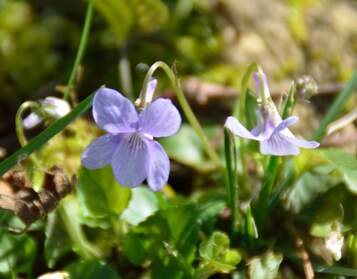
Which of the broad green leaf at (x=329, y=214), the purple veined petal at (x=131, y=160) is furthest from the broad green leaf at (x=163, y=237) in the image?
the broad green leaf at (x=329, y=214)

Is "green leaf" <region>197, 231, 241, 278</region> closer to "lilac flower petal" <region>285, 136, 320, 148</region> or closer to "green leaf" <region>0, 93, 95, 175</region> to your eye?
"lilac flower petal" <region>285, 136, 320, 148</region>

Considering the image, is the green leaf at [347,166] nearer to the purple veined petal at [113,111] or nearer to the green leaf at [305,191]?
the green leaf at [305,191]

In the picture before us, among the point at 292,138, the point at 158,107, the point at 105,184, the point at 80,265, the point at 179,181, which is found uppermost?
the point at 158,107

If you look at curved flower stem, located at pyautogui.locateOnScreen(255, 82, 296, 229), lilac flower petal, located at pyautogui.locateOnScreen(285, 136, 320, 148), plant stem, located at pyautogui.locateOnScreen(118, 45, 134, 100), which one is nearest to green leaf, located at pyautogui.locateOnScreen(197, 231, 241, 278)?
curved flower stem, located at pyautogui.locateOnScreen(255, 82, 296, 229)

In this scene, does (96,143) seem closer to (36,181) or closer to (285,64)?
(36,181)

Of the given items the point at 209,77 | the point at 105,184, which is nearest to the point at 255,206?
the point at 105,184

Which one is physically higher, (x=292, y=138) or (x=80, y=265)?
(x=292, y=138)

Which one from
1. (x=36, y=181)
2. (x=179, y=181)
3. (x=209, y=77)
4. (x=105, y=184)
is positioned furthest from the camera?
(x=209, y=77)
